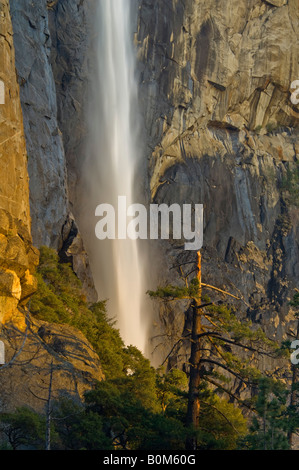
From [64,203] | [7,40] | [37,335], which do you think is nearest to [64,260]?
[64,203]

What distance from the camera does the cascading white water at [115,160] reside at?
4534 cm

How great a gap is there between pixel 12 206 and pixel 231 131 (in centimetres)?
3526

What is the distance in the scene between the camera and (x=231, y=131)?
57406 mm

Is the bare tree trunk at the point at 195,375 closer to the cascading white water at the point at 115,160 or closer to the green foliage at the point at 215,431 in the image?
the green foliage at the point at 215,431

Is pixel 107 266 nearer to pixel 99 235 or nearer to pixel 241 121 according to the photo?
pixel 99 235

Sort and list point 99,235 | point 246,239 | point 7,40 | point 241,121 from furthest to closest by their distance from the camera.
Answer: point 241,121 < point 246,239 < point 99,235 < point 7,40

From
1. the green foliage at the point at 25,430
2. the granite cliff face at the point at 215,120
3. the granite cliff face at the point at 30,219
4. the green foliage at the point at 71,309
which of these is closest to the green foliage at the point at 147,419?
the green foliage at the point at 25,430

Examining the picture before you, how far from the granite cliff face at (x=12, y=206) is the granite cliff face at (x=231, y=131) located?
22324 millimetres

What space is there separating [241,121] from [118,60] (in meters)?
13.9

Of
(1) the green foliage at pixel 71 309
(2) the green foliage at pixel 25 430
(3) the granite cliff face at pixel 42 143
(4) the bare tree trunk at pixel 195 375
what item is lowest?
(2) the green foliage at pixel 25 430

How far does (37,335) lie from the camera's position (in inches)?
829

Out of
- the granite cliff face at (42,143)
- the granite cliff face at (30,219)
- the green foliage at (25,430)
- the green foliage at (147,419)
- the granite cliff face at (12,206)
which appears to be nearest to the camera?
the green foliage at (147,419)

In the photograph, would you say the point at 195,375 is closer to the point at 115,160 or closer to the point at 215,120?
the point at 115,160

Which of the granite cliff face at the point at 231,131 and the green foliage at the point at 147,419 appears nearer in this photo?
the green foliage at the point at 147,419
